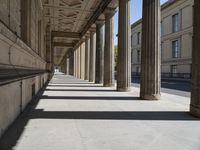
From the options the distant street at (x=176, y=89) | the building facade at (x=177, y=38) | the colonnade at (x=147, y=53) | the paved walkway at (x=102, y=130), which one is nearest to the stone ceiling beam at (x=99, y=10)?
the colonnade at (x=147, y=53)

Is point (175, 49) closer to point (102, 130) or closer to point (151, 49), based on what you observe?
point (151, 49)

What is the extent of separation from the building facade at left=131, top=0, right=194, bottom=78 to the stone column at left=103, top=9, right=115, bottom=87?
1009 inches

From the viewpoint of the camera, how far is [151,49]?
1252cm

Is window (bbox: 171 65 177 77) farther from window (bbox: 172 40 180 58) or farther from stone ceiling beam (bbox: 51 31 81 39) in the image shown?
stone ceiling beam (bbox: 51 31 81 39)

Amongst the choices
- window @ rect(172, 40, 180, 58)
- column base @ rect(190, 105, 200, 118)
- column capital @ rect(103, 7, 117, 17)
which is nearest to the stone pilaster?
column capital @ rect(103, 7, 117, 17)

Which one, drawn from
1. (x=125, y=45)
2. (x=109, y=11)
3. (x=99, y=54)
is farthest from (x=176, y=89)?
(x=109, y=11)

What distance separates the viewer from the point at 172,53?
173 ft

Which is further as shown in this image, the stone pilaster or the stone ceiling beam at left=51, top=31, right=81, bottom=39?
the stone ceiling beam at left=51, top=31, right=81, bottom=39

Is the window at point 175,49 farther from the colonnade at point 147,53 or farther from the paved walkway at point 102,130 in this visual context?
the paved walkway at point 102,130

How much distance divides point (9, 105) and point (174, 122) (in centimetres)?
407

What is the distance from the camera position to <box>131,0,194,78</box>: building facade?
4650cm

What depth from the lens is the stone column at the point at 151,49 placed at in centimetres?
1244

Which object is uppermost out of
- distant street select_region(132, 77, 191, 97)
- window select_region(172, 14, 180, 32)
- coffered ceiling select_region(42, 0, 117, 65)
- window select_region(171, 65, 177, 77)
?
window select_region(172, 14, 180, 32)

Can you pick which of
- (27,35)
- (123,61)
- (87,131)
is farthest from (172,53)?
(87,131)
